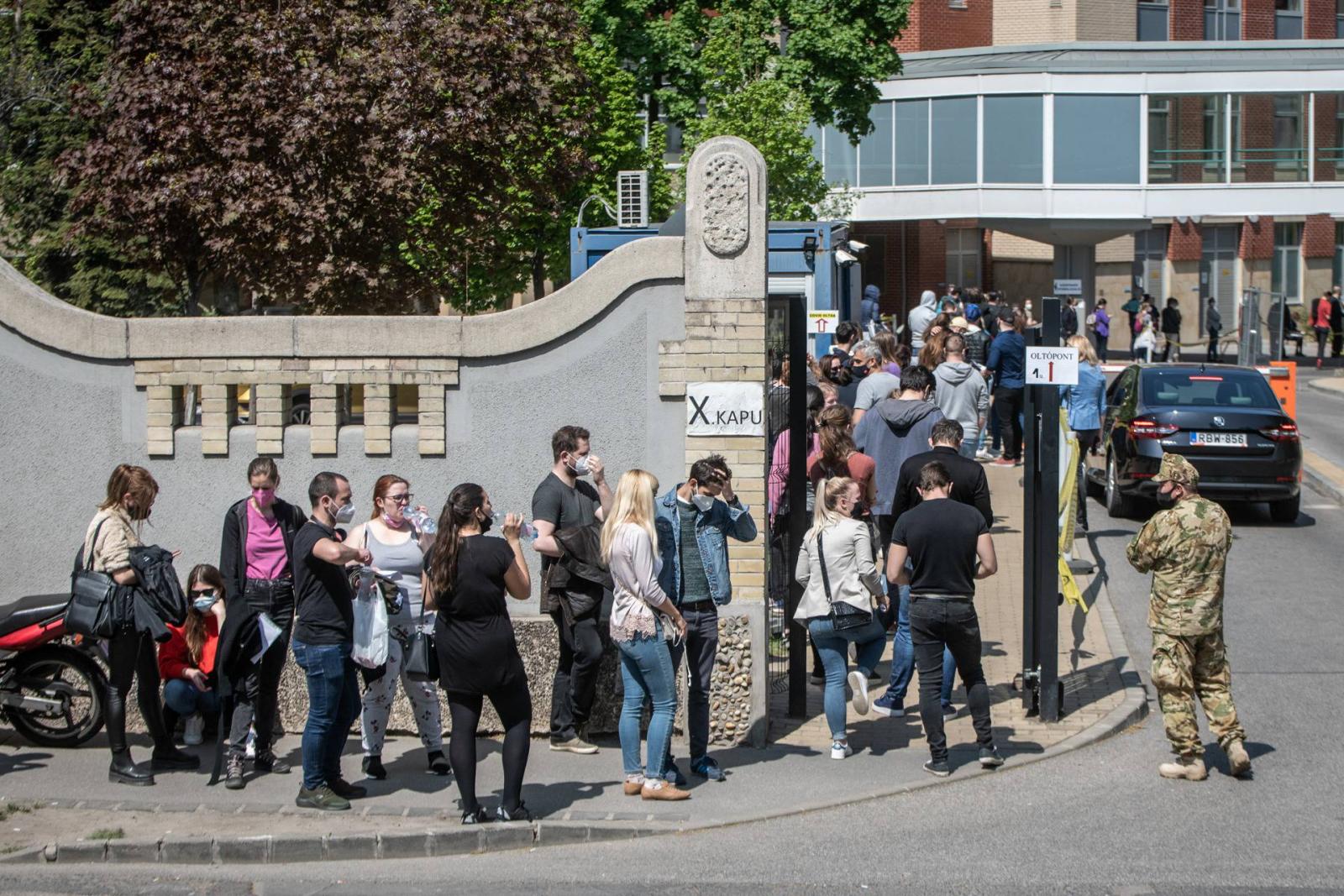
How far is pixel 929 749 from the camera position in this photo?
9.21 m

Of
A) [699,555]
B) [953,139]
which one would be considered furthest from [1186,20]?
[699,555]

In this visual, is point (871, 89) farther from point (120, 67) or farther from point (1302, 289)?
point (1302, 289)

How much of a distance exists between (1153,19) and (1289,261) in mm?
10564

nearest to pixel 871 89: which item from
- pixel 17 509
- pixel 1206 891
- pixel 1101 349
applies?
pixel 1101 349

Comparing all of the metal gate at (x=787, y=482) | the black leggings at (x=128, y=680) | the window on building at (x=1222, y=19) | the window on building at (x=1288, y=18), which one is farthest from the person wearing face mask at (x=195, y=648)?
the window on building at (x=1288, y=18)

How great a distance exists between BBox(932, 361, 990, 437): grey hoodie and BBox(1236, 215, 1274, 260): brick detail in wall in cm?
3920

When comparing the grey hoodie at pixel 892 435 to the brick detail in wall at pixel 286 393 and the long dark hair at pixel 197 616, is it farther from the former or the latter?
the long dark hair at pixel 197 616

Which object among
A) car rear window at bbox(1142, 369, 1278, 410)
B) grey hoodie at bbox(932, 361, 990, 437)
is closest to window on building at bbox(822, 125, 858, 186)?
car rear window at bbox(1142, 369, 1278, 410)

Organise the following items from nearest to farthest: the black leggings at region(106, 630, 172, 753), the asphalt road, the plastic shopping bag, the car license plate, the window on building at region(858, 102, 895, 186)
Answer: the asphalt road, the plastic shopping bag, the black leggings at region(106, 630, 172, 753), the car license plate, the window on building at region(858, 102, 895, 186)

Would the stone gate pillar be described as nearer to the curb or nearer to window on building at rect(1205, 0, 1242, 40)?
the curb

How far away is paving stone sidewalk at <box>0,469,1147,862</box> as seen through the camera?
7.97 meters

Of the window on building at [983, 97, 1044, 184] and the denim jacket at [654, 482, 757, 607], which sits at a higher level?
the window on building at [983, 97, 1044, 184]

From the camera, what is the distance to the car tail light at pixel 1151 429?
16484 millimetres

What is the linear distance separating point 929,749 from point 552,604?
2352mm
